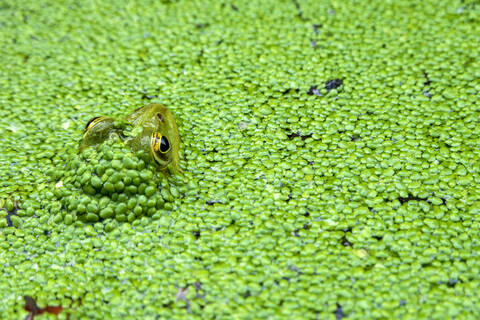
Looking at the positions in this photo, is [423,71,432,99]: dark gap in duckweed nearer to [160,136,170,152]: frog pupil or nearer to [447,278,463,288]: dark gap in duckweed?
[447,278,463,288]: dark gap in duckweed

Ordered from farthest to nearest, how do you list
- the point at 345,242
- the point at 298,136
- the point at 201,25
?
1. the point at 201,25
2. the point at 298,136
3. the point at 345,242

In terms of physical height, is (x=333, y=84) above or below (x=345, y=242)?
above

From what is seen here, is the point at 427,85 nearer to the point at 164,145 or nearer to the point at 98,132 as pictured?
the point at 164,145

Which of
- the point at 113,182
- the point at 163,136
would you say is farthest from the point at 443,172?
the point at 113,182

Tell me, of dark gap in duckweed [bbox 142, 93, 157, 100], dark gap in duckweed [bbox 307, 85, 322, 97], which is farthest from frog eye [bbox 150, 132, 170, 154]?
dark gap in duckweed [bbox 307, 85, 322, 97]

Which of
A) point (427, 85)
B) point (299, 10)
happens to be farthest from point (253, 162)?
point (299, 10)
